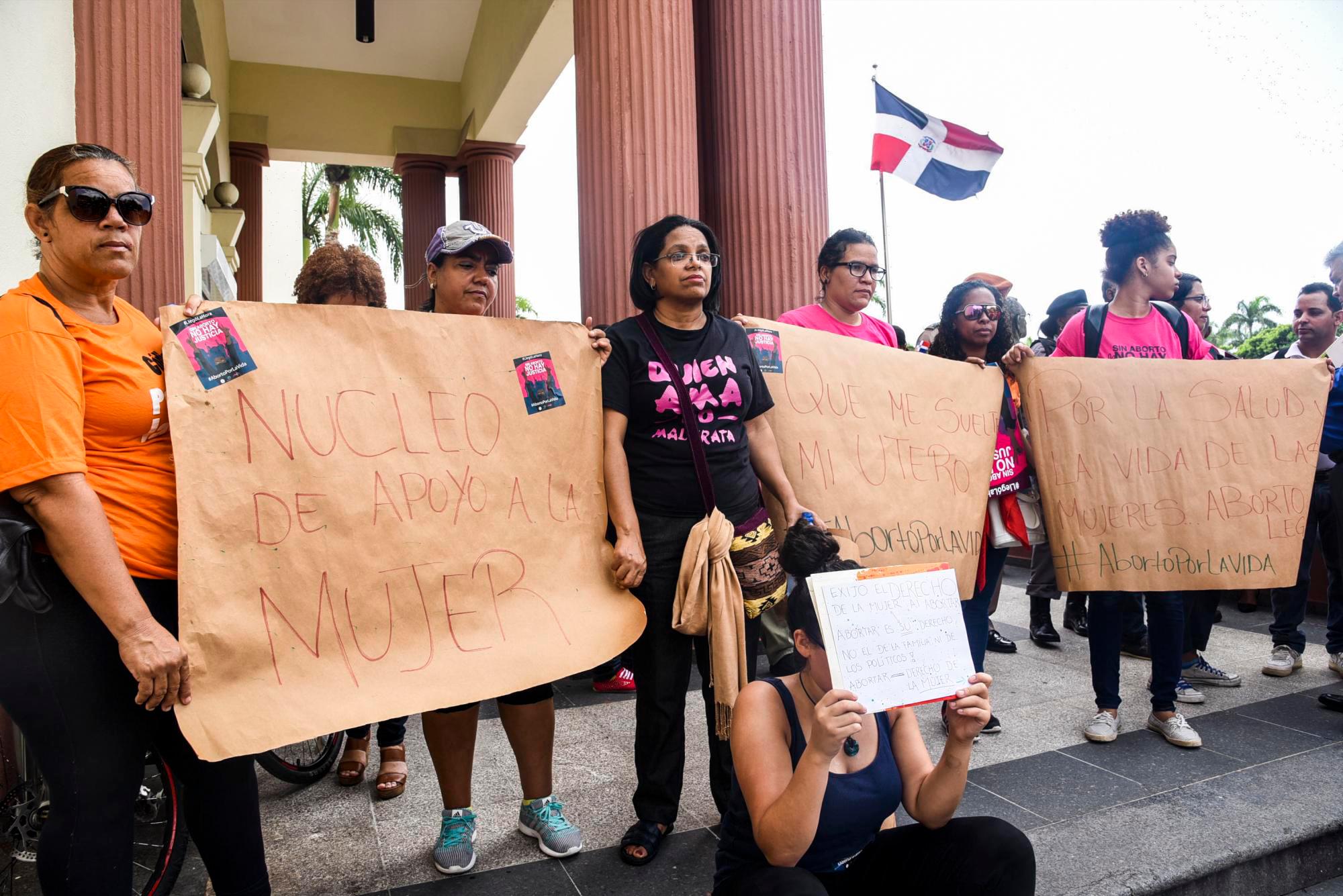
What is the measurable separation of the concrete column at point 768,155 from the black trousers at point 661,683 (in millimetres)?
3188

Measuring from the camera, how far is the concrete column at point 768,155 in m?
5.82

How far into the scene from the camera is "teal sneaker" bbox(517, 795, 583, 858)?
9.32 ft

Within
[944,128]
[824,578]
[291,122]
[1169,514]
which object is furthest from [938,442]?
[291,122]

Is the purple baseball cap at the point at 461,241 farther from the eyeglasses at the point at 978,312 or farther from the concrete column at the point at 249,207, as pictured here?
the concrete column at the point at 249,207

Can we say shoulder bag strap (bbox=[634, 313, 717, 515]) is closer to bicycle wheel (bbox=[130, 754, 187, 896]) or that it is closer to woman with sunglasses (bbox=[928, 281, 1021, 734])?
woman with sunglasses (bbox=[928, 281, 1021, 734])

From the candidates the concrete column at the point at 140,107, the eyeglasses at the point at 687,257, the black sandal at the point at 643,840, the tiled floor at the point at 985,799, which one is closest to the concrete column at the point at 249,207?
the concrete column at the point at 140,107

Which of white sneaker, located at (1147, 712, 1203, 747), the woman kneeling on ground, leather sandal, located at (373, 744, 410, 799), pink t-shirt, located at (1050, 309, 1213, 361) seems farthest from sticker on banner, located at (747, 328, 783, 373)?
white sneaker, located at (1147, 712, 1203, 747)

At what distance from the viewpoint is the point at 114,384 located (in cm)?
200

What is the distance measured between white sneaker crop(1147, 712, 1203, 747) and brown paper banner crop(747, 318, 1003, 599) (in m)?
1.05

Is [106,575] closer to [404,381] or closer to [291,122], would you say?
[404,381]

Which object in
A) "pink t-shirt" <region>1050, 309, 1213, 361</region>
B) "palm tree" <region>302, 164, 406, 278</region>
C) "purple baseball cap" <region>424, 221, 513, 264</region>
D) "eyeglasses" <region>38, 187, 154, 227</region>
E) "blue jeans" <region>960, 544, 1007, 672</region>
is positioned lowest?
"blue jeans" <region>960, 544, 1007, 672</region>

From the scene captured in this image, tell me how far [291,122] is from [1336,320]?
12.6 meters

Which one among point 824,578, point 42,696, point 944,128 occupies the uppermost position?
point 944,128

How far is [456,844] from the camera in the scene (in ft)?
9.03
